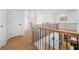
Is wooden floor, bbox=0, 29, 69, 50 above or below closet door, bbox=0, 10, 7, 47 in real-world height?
below

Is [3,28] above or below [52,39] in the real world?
above

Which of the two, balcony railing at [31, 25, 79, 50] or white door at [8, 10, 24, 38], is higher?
white door at [8, 10, 24, 38]

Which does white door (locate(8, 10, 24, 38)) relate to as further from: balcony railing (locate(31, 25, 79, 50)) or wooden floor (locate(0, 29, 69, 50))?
balcony railing (locate(31, 25, 79, 50))

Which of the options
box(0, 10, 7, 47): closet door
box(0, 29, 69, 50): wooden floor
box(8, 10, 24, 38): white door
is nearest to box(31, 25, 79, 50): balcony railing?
box(0, 29, 69, 50): wooden floor

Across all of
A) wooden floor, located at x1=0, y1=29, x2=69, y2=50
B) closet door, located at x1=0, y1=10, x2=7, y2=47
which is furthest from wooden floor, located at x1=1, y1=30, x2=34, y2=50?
closet door, located at x1=0, y1=10, x2=7, y2=47

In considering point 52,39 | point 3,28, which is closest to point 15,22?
point 3,28

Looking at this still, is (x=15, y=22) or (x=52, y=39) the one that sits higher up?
(x=15, y=22)

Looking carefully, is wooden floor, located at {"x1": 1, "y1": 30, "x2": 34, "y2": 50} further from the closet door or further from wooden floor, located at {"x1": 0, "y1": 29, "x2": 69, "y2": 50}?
the closet door

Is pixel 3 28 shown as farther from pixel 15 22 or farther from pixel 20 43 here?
pixel 20 43

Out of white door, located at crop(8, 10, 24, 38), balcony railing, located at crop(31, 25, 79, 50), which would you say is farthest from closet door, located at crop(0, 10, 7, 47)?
balcony railing, located at crop(31, 25, 79, 50)

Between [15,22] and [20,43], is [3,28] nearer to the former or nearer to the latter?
[15,22]

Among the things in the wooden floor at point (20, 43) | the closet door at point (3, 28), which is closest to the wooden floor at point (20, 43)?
the wooden floor at point (20, 43)

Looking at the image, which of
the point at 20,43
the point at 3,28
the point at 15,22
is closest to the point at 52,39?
the point at 20,43
